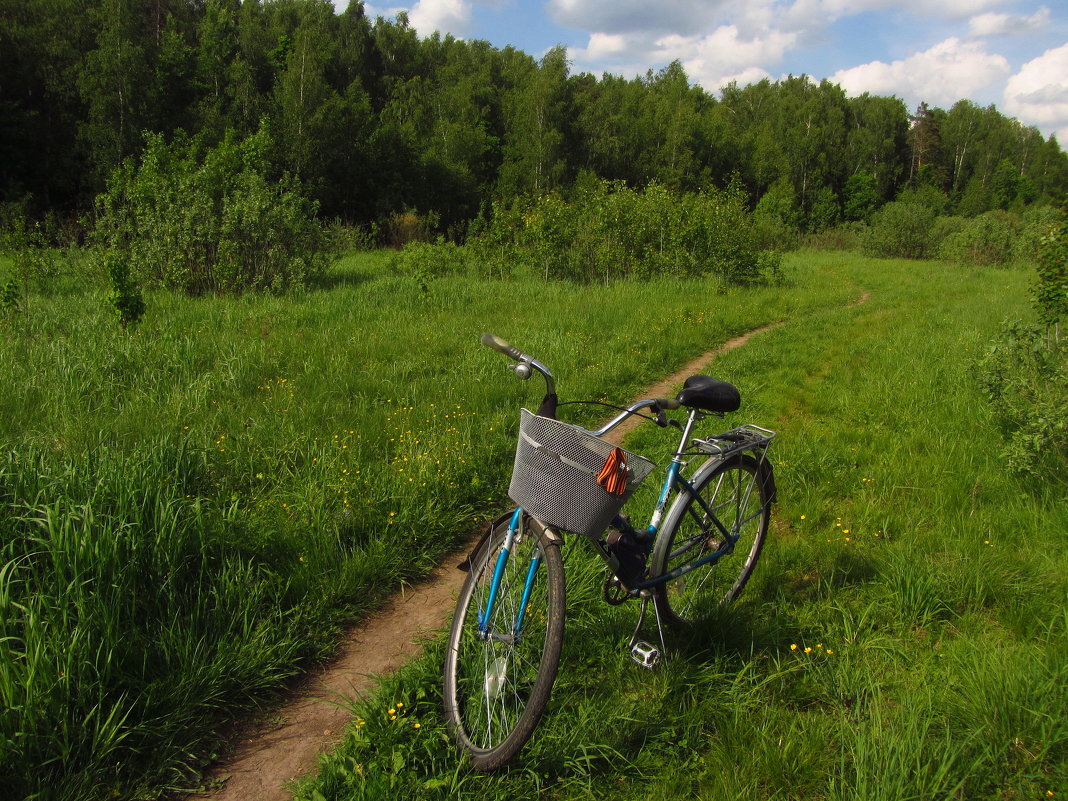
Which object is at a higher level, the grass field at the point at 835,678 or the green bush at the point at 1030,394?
the green bush at the point at 1030,394

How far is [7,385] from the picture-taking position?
17.4 feet

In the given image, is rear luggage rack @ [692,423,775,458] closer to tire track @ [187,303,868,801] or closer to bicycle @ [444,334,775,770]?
bicycle @ [444,334,775,770]

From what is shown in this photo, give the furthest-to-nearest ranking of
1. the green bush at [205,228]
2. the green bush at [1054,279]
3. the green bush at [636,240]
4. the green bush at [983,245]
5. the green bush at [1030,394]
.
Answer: the green bush at [983,245] < the green bush at [636,240] < the green bush at [205,228] < the green bush at [1054,279] < the green bush at [1030,394]

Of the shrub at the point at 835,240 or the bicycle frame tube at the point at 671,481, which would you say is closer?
the bicycle frame tube at the point at 671,481

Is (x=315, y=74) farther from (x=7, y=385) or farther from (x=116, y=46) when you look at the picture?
(x=7, y=385)

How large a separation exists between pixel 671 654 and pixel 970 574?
162 centimetres

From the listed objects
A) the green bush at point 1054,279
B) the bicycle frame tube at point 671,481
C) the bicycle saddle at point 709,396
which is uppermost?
the green bush at point 1054,279

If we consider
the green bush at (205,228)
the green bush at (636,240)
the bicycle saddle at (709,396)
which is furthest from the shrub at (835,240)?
the bicycle saddle at (709,396)

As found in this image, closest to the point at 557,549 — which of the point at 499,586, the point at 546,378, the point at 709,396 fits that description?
the point at 499,586

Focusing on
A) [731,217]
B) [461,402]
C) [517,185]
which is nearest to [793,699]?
[461,402]

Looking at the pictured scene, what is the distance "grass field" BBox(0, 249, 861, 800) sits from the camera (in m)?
2.49

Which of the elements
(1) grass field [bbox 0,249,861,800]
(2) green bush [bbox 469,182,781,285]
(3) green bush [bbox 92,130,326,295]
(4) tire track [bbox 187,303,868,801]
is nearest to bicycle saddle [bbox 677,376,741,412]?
(4) tire track [bbox 187,303,868,801]

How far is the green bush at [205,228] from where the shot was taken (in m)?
11.5

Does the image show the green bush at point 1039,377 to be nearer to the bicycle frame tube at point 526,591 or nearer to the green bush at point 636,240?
the bicycle frame tube at point 526,591
